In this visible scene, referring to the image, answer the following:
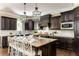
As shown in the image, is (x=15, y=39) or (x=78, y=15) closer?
(x=78, y=15)

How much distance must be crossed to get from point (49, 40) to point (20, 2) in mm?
788

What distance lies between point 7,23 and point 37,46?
0.62 meters

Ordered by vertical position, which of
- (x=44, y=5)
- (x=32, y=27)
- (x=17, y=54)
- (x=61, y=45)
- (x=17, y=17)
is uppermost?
(x=44, y=5)

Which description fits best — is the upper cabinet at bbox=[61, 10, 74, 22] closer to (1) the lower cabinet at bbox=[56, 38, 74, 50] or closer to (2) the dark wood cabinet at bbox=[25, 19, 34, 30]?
(1) the lower cabinet at bbox=[56, 38, 74, 50]

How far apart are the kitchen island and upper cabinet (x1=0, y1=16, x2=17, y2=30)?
0.19 metres

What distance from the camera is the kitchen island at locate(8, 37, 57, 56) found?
1.75 m

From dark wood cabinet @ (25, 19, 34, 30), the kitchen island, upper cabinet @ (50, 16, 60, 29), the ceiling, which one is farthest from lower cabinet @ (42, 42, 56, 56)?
the ceiling

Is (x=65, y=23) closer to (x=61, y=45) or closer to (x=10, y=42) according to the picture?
(x=61, y=45)

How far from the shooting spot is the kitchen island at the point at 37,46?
1.75m

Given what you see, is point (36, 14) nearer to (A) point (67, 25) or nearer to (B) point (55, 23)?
(B) point (55, 23)

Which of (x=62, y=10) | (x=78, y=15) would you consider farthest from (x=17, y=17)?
(x=78, y=15)

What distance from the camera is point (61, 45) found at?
1773mm

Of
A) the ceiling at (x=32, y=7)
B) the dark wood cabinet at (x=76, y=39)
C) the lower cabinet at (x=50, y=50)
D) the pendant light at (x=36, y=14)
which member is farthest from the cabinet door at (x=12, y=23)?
the dark wood cabinet at (x=76, y=39)

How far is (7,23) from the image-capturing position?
180 cm
